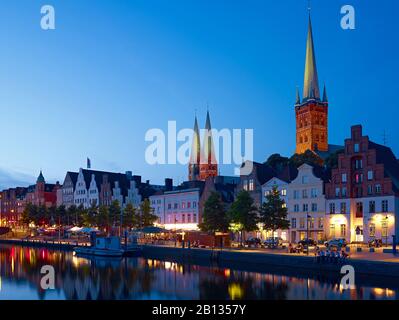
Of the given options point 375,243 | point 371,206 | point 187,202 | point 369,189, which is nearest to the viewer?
point 375,243

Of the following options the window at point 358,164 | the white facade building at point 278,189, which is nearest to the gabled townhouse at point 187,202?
the white facade building at point 278,189

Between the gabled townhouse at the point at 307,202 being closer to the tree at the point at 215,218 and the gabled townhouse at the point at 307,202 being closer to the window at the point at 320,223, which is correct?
the window at the point at 320,223

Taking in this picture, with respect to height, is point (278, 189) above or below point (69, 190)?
below

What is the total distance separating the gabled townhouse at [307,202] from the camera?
286ft

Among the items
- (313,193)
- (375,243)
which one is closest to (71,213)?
(313,193)

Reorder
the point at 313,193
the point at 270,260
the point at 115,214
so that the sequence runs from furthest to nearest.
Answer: the point at 115,214 → the point at 313,193 → the point at 270,260

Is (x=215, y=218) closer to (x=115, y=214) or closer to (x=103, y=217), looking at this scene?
(x=115, y=214)

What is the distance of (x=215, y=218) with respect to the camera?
87.4 meters

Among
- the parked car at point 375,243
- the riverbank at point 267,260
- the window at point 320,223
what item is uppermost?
the window at point 320,223

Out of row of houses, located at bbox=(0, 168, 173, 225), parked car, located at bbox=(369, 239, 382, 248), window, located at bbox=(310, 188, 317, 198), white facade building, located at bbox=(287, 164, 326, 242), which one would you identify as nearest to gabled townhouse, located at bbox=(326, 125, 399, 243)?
white facade building, located at bbox=(287, 164, 326, 242)

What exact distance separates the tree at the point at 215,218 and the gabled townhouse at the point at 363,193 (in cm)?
1621

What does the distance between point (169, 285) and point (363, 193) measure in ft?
129

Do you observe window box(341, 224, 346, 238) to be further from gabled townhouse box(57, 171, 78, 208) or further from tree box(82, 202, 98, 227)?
gabled townhouse box(57, 171, 78, 208)
